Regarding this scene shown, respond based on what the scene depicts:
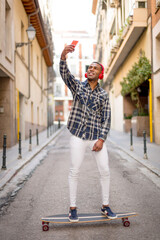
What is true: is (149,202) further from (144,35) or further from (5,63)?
(144,35)

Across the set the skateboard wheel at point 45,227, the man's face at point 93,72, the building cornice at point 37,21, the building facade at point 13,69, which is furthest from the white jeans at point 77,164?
the building cornice at point 37,21

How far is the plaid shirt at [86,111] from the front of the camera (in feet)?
10.9

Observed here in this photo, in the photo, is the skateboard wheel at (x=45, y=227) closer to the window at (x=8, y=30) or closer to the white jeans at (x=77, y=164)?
the white jeans at (x=77, y=164)

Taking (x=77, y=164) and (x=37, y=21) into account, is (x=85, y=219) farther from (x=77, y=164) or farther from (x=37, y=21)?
(x=37, y=21)

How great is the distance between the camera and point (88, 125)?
3.36 m

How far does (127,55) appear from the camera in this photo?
68.9ft

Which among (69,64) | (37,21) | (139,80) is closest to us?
(139,80)

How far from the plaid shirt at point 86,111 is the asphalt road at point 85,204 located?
1118 mm

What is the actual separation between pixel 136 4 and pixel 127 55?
6.23 m

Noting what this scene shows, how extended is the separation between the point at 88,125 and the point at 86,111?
175 mm

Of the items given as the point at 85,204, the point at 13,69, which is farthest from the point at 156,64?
the point at 85,204

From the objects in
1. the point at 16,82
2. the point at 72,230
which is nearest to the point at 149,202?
the point at 72,230

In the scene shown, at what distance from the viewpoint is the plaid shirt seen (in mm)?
3328

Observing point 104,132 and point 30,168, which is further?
point 30,168
